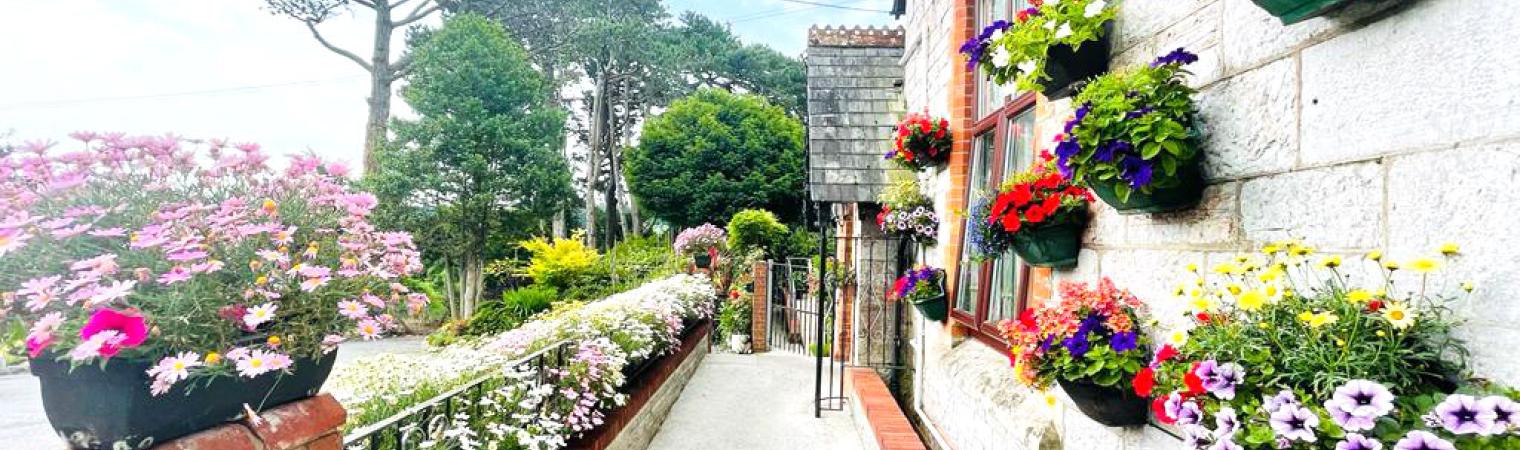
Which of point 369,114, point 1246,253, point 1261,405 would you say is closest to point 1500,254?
point 1261,405

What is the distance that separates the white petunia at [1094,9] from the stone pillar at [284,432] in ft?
9.02

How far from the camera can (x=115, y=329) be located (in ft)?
4.17

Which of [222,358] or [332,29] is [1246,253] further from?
[332,29]

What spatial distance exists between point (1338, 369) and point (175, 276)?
238 centimetres

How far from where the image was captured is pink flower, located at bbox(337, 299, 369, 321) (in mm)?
1651

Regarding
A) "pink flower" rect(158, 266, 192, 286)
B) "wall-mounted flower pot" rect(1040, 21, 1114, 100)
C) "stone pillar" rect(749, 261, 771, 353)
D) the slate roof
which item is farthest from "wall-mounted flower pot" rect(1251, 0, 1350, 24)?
"stone pillar" rect(749, 261, 771, 353)

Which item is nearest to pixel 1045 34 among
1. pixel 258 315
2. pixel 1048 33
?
pixel 1048 33

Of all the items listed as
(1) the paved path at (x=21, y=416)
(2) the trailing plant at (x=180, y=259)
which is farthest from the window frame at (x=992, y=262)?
(1) the paved path at (x=21, y=416)

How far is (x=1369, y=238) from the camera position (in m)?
1.25

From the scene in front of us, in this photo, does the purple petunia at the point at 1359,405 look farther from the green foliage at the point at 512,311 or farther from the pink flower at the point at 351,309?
the green foliage at the point at 512,311

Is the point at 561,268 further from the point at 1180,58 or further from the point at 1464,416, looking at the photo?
the point at 1464,416

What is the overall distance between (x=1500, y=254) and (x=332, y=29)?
21.7 meters

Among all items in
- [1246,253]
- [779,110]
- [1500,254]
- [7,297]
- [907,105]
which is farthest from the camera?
[779,110]

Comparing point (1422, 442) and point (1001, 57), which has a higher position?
point (1001, 57)
